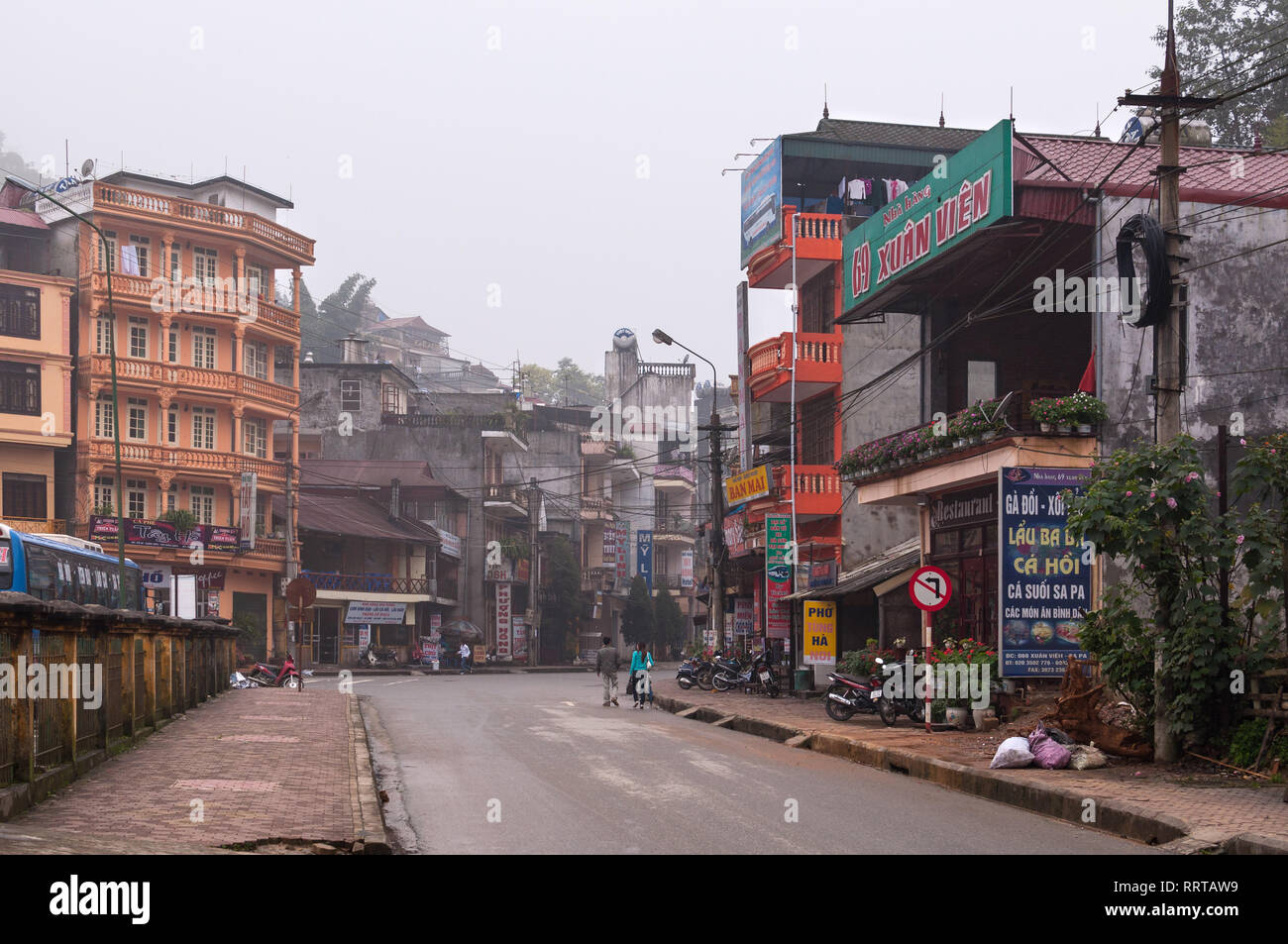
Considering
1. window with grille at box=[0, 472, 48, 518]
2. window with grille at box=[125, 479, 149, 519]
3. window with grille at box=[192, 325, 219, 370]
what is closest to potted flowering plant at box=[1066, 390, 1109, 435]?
window with grille at box=[125, 479, 149, 519]

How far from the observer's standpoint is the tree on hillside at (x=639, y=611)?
8531 cm

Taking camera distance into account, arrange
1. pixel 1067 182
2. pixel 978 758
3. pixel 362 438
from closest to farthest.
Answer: pixel 978 758
pixel 1067 182
pixel 362 438

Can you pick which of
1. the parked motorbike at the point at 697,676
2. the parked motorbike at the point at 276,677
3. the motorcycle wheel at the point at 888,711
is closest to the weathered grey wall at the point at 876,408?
the parked motorbike at the point at 697,676

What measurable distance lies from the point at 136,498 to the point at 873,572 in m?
31.9

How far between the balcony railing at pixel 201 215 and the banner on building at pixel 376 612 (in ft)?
50.7

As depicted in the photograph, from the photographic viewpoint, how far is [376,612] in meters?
62.8

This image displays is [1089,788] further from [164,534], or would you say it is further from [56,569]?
[164,534]

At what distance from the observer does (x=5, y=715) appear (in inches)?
411

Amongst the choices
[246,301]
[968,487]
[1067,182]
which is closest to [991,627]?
[968,487]

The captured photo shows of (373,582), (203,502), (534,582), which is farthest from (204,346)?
(534,582)

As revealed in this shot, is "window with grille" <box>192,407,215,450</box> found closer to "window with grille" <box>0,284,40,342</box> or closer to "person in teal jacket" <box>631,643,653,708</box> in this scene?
"window with grille" <box>0,284,40,342</box>
